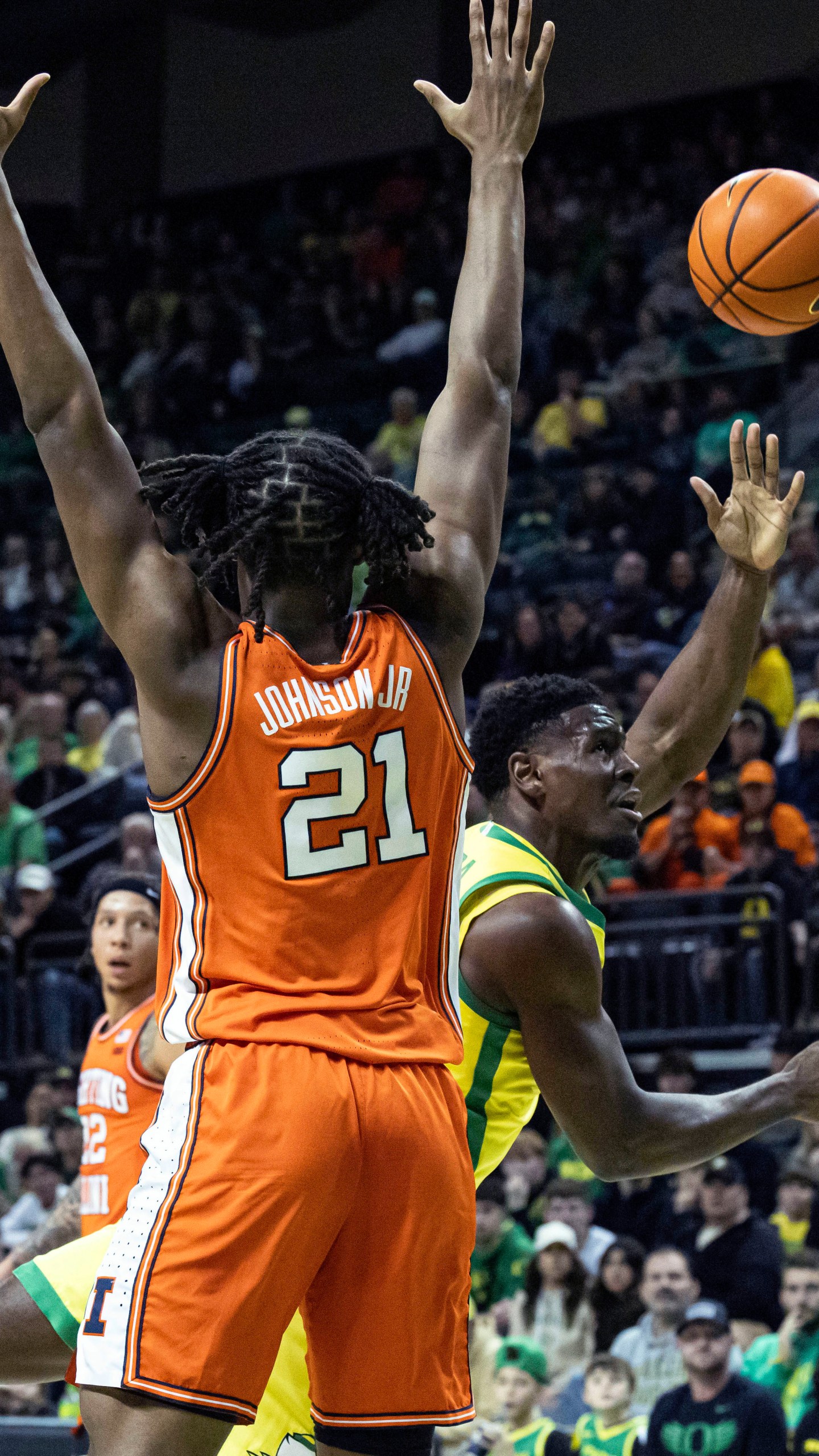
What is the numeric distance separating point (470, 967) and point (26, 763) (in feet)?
32.0

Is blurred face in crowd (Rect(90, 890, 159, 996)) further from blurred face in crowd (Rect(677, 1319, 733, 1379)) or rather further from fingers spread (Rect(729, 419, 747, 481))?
blurred face in crowd (Rect(677, 1319, 733, 1379))

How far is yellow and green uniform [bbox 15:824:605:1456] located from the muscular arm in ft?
0.19

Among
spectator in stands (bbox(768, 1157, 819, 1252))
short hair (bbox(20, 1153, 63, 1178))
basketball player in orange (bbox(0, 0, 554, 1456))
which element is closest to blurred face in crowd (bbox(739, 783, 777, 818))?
spectator in stands (bbox(768, 1157, 819, 1252))

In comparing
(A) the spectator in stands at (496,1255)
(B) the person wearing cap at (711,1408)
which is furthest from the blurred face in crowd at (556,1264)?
(B) the person wearing cap at (711,1408)

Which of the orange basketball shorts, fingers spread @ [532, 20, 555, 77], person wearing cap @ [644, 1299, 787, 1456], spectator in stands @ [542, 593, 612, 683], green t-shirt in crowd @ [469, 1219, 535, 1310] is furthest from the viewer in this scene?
spectator in stands @ [542, 593, 612, 683]

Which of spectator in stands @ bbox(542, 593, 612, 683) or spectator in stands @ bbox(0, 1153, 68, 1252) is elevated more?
spectator in stands @ bbox(542, 593, 612, 683)

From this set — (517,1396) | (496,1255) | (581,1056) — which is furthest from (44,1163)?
(581,1056)

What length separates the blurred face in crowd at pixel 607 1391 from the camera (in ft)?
22.1

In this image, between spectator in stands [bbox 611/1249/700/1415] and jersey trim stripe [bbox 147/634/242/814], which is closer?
jersey trim stripe [bbox 147/634/242/814]

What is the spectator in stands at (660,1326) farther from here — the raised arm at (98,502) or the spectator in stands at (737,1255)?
the raised arm at (98,502)

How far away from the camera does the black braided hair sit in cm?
266

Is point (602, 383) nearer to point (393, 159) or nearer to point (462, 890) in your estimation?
point (393, 159)

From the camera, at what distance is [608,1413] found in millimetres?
6758

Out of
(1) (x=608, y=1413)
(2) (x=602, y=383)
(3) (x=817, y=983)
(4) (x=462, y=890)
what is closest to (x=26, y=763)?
(2) (x=602, y=383)
